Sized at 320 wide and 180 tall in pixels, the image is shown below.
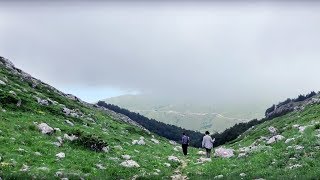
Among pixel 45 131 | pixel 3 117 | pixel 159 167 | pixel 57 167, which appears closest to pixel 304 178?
pixel 159 167

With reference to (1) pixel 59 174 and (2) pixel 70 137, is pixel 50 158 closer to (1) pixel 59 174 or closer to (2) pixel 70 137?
(1) pixel 59 174

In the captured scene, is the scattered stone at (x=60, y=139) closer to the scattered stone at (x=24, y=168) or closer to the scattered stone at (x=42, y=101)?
the scattered stone at (x=24, y=168)

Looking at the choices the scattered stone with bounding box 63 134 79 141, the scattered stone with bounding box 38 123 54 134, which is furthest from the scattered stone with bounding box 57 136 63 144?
the scattered stone with bounding box 38 123 54 134

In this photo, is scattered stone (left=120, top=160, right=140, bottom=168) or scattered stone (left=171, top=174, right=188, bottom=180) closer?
scattered stone (left=171, top=174, right=188, bottom=180)

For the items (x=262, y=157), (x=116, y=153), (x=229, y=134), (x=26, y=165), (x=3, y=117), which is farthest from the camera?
(x=229, y=134)

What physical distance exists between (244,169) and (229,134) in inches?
4245

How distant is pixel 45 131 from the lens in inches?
1484

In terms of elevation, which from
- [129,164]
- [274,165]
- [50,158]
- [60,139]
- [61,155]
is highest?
[60,139]

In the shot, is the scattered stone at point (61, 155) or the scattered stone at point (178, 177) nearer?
the scattered stone at point (178, 177)

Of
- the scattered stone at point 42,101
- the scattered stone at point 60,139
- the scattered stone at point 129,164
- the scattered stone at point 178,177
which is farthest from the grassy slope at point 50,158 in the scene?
the scattered stone at point 42,101

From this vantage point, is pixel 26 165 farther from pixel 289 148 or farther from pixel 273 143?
pixel 273 143

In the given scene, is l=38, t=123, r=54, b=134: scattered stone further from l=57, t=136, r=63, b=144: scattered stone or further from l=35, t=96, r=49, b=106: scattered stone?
l=35, t=96, r=49, b=106: scattered stone

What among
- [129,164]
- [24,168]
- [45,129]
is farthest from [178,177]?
[45,129]

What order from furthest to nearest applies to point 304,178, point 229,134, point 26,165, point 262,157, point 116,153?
1. point 229,134
2. point 116,153
3. point 262,157
4. point 26,165
5. point 304,178
